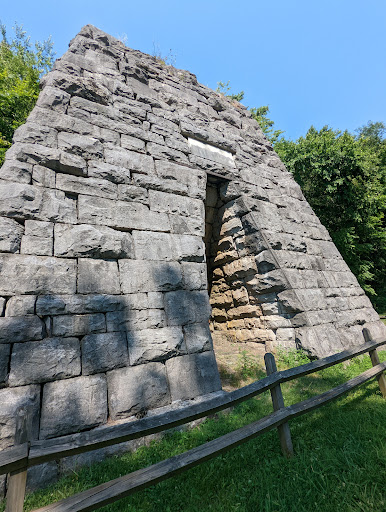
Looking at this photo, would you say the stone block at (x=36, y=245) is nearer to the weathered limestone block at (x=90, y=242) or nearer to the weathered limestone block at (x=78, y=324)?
the weathered limestone block at (x=90, y=242)

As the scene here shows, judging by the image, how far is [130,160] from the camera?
3701 mm

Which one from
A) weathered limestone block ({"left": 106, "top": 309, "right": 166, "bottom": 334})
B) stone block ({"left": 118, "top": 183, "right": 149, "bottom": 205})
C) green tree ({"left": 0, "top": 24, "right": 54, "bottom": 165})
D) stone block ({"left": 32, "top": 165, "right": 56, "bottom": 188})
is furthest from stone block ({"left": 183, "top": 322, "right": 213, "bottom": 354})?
green tree ({"left": 0, "top": 24, "right": 54, "bottom": 165})

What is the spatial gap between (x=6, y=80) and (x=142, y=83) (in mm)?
5515

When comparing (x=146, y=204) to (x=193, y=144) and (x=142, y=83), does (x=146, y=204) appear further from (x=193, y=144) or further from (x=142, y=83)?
(x=142, y=83)

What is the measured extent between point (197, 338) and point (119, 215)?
5.83 feet

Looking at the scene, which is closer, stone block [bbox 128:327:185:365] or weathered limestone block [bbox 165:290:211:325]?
stone block [bbox 128:327:185:365]

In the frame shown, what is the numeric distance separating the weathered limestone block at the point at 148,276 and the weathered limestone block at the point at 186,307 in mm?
127

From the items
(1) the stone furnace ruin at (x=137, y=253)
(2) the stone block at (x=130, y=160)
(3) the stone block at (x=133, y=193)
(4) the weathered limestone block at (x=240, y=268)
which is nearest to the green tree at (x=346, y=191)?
(1) the stone furnace ruin at (x=137, y=253)

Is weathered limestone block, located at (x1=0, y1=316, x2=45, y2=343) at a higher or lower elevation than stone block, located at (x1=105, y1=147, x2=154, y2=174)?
lower

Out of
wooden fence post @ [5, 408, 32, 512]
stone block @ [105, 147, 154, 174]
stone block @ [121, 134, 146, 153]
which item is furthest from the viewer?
stone block @ [121, 134, 146, 153]

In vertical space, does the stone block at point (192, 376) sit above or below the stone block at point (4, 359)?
below

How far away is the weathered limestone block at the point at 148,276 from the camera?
2.95 m

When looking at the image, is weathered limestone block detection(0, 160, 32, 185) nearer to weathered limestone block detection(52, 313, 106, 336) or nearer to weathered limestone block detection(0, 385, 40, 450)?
weathered limestone block detection(52, 313, 106, 336)

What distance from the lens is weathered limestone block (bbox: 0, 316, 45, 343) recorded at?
2.20 meters
